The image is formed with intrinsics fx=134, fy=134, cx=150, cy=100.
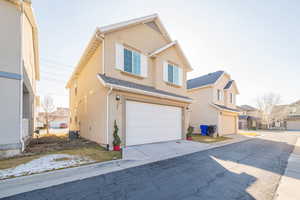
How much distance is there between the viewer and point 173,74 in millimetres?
11375

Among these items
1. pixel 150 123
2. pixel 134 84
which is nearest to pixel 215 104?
pixel 150 123

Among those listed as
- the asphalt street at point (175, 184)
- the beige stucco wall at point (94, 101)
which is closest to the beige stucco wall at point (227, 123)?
the asphalt street at point (175, 184)

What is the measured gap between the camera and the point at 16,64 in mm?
5832

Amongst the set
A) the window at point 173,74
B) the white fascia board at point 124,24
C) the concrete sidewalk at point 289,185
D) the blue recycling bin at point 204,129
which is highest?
the white fascia board at point 124,24

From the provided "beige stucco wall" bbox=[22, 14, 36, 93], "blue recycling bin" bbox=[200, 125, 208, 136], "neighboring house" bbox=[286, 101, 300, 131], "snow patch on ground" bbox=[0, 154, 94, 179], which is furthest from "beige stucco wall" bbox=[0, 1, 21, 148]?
"neighboring house" bbox=[286, 101, 300, 131]

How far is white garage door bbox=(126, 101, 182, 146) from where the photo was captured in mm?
7980

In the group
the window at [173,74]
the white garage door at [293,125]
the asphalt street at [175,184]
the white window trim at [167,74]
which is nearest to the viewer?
the asphalt street at [175,184]

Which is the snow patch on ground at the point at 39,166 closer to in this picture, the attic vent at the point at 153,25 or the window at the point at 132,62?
the window at the point at 132,62

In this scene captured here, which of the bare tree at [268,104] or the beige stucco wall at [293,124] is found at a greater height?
the bare tree at [268,104]

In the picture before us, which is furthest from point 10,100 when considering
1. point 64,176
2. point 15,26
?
point 64,176

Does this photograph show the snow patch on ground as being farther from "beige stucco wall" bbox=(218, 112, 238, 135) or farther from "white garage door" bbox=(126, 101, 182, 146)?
"beige stucco wall" bbox=(218, 112, 238, 135)

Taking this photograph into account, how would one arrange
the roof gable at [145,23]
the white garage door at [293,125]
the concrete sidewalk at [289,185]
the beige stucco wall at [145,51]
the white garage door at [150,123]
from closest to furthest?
the concrete sidewalk at [289,185] → the roof gable at [145,23] → the beige stucco wall at [145,51] → the white garage door at [150,123] → the white garage door at [293,125]

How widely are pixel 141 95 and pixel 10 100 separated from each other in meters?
5.96

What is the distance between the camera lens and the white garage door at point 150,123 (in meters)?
7.98
